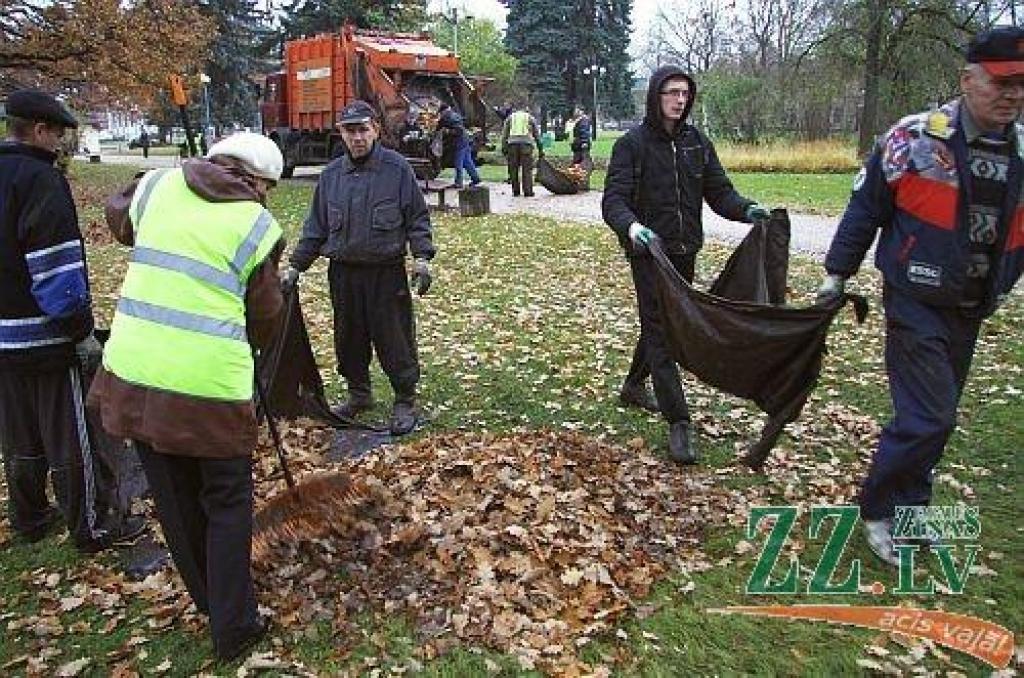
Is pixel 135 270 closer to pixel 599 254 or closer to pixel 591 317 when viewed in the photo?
pixel 591 317

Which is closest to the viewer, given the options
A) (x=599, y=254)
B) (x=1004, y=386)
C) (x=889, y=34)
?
(x=1004, y=386)

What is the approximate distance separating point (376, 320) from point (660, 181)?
1883 mm

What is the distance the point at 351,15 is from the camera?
31172 mm

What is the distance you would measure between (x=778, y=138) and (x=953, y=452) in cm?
2633

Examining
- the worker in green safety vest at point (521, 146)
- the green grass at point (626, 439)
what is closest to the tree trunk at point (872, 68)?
the worker in green safety vest at point (521, 146)

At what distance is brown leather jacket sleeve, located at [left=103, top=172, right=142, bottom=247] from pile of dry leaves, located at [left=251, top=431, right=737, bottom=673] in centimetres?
152

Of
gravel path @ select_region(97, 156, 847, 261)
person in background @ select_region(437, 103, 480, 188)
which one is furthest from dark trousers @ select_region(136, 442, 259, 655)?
person in background @ select_region(437, 103, 480, 188)

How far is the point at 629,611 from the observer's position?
11.4 ft

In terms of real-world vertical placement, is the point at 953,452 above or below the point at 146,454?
below

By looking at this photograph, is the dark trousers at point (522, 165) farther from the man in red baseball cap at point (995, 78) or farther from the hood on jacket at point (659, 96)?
the man in red baseball cap at point (995, 78)

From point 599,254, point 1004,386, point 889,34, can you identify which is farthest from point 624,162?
point 889,34

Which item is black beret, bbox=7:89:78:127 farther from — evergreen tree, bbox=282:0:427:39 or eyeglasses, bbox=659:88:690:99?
evergreen tree, bbox=282:0:427:39

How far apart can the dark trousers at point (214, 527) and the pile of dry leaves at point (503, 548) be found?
30cm

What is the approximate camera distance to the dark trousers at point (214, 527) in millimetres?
3121
